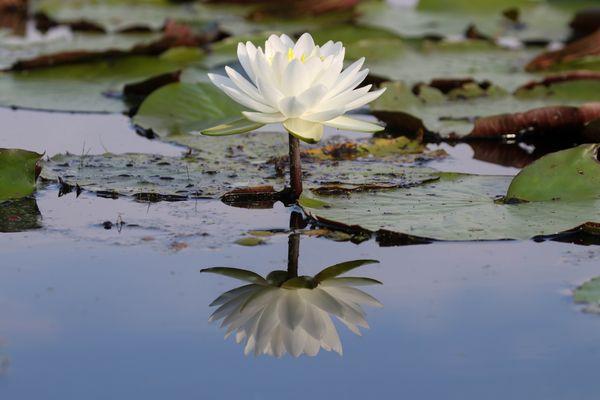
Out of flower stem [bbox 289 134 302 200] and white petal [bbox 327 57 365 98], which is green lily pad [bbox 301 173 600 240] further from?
white petal [bbox 327 57 365 98]

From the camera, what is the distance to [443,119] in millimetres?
3783

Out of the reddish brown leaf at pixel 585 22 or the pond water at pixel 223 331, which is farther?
the reddish brown leaf at pixel 585 22

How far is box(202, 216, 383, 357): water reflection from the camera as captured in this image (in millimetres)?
1939

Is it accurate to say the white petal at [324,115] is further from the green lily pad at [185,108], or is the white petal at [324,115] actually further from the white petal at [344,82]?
the green lily pad at [185,108]

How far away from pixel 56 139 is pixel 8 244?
1128 millimetres

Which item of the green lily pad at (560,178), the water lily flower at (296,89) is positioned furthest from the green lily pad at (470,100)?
the water lily flower at (296,89)

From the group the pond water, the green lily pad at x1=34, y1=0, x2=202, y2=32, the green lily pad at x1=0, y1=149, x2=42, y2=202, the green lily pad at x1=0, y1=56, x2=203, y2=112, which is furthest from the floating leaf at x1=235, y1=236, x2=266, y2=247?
the green lily pad at x1=34, y1=0, x2=202, y2=32

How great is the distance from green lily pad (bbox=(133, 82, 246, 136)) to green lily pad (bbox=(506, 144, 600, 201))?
1.25m

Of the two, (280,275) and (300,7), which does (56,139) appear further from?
(300,7)

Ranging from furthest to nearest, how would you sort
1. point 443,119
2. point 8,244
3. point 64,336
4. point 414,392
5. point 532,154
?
point 443,119 → point 532,154 → point 8,244 → point 64,336 → point 414,392

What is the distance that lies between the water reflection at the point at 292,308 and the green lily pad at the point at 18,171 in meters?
0.78

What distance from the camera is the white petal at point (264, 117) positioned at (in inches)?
98.7

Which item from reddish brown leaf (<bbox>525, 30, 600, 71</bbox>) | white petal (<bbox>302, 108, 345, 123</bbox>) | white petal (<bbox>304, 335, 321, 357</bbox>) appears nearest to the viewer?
white petal (<bbox>304, 335, 321, 357</bbox>)

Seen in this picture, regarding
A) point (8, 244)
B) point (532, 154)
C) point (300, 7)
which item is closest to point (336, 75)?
point (8, 244)
